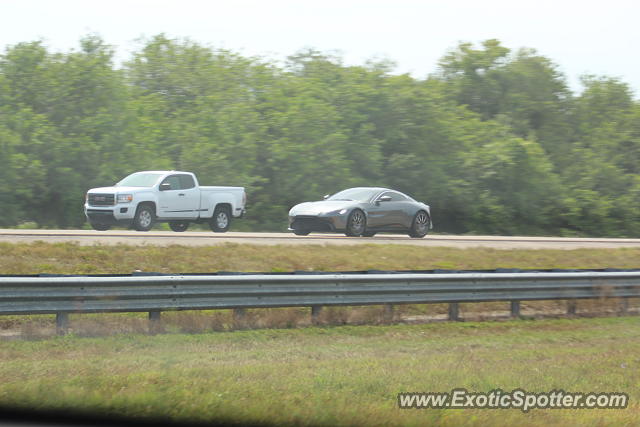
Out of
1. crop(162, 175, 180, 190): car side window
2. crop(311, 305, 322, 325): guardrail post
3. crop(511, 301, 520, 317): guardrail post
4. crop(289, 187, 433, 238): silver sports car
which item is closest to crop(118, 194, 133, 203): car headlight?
crop(162, 175, 180, 190): car side window

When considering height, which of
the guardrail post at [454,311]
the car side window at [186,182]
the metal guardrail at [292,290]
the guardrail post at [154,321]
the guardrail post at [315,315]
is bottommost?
the guardrail post at [454,311]

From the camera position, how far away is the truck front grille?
22.4m

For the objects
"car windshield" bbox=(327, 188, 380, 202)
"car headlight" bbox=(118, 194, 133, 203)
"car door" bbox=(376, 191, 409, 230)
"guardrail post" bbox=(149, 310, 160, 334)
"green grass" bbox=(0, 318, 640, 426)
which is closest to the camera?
"green grass" bbox=(0, 318, 640, 426)

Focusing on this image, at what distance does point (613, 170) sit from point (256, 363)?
139 feet

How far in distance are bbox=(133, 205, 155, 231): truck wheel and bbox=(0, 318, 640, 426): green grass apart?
11944mm

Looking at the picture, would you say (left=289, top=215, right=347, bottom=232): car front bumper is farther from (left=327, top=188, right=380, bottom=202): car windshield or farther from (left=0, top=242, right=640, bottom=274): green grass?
(left=0, top=242, right=640, bottom=274): green grass

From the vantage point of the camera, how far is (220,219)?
981 inches

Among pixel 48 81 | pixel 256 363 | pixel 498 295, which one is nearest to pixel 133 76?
pixel 48 81

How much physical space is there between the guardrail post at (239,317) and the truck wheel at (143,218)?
1169 centimetres

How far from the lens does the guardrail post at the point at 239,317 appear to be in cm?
1130

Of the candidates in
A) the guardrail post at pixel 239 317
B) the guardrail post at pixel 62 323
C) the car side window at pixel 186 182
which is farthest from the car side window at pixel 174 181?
the guardrail post at pixel 62 323

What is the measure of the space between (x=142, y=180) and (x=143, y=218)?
4.02 feet

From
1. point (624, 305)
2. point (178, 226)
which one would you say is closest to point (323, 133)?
point (178, 226)

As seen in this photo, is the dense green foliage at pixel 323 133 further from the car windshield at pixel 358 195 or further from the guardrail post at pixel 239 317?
the guardrail post at pixel 239 317
